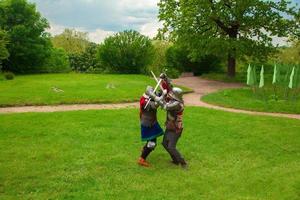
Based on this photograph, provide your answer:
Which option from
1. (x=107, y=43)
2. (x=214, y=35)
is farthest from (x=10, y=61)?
(x=214, y=35)

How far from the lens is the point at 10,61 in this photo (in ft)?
111

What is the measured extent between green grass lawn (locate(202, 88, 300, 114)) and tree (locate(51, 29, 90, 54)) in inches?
1929

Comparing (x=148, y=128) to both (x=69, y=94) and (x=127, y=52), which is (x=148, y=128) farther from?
(x=127, y=52)

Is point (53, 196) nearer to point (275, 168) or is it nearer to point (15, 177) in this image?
point (15, 177)

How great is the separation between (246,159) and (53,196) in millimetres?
4953

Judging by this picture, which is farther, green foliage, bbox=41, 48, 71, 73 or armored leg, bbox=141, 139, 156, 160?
green foliage, bbox=41, 48, 71, 73

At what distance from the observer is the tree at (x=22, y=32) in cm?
3312

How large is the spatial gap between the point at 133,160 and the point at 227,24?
19949 millimetres

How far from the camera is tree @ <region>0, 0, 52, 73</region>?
33.1m

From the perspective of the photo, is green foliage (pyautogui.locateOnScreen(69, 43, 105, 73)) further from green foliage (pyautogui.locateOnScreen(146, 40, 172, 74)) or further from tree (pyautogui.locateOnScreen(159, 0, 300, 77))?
tree (pyautogui.locateOnScreen(159, 0, 300, 77))

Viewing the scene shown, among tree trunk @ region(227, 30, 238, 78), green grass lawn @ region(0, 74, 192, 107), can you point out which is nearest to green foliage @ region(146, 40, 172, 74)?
tree trunk @ region(227, 30, 238, 78)

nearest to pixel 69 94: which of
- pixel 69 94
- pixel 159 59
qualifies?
pixel 69 94

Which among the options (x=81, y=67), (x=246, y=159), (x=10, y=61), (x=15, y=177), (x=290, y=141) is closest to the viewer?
(x=15, y=177)

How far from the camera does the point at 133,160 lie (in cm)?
1043
